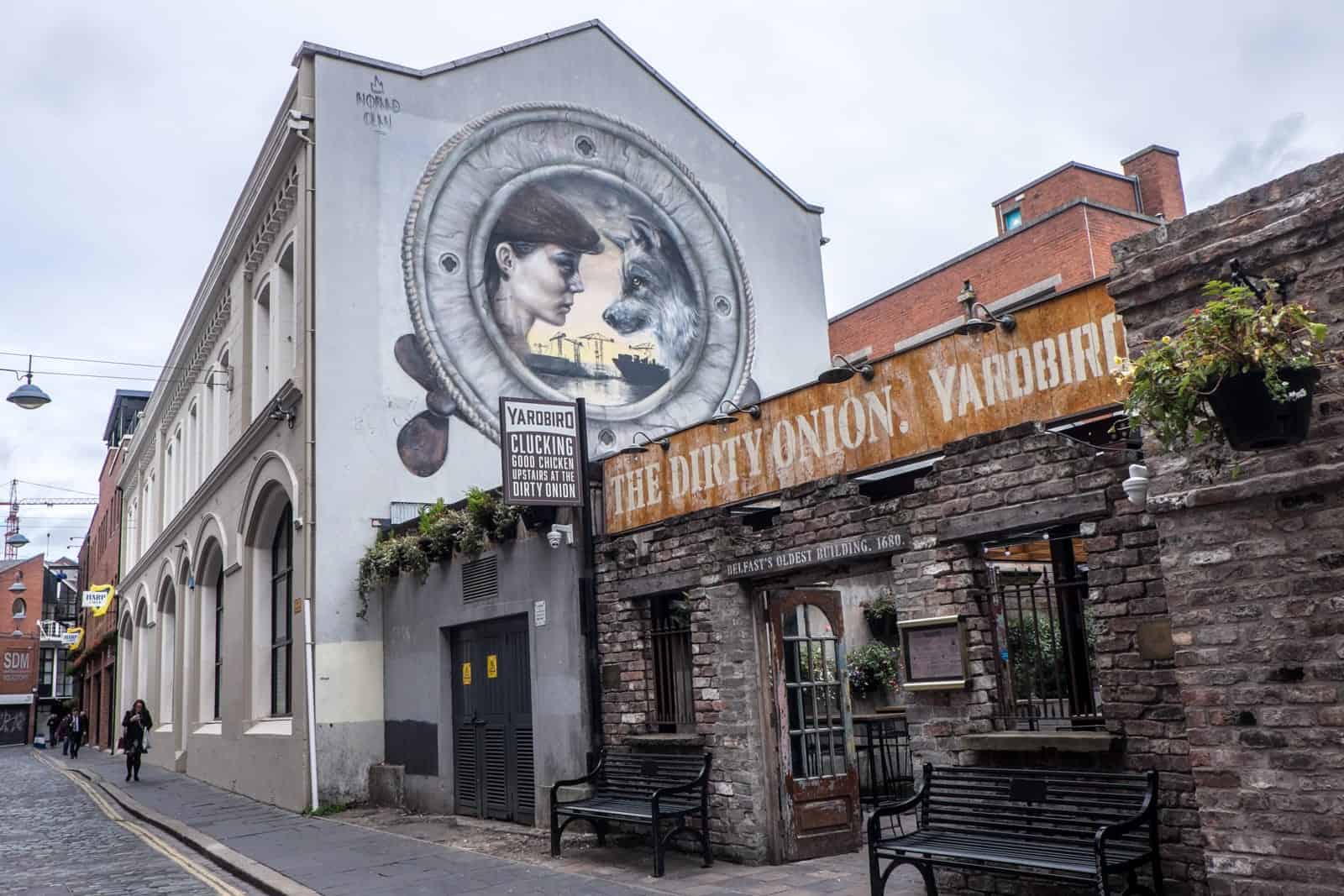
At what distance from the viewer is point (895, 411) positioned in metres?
8.50

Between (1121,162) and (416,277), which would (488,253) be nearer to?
(416,277)

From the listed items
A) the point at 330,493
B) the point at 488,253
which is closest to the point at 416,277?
the point at 488,253

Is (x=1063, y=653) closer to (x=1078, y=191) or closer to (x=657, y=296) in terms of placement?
(x=657, y=296)

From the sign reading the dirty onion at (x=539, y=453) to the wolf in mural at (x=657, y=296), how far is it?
731 cm

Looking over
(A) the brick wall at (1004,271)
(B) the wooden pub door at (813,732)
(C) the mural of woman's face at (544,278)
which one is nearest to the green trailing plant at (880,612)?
(A) the brick wall at (1004,271)

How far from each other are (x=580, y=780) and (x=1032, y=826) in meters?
4.70

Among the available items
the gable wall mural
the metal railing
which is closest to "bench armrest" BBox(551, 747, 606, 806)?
the metal railing

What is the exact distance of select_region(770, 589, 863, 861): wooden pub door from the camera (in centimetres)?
969

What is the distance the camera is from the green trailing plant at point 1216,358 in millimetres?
5203

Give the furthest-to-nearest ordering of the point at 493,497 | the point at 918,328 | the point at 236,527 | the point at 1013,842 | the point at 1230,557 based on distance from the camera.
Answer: the point at 918,328
the point at 236,527
the point at 493,497
the point at 1013,842
the point at 1230,557

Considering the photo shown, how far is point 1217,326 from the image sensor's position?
5320mm

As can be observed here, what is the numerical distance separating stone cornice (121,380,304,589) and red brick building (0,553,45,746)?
138 ft

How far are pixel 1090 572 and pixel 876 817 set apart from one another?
2.03 m

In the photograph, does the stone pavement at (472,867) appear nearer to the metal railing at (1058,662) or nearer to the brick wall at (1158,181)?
the metal railing at (1058,662)
